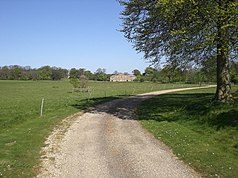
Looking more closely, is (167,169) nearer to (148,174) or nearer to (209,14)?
(148,174)

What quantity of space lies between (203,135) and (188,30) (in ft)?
21.4

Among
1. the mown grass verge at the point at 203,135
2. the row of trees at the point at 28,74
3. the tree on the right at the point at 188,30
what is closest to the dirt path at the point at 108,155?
the mown grass verge at the point at 203,135

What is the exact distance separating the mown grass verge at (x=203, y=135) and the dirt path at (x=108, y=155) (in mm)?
589

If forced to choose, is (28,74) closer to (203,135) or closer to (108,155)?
(203,135)

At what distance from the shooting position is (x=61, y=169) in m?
9.10

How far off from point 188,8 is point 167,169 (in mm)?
11128

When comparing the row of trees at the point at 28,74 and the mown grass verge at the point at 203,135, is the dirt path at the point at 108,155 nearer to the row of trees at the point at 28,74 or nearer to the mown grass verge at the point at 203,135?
the mown grass verge at the point at 203,135

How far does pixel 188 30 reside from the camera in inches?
658

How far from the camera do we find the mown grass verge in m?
9.58

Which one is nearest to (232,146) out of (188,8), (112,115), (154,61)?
(188,8)

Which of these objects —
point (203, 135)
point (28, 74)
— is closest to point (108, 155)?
point (203, 135)

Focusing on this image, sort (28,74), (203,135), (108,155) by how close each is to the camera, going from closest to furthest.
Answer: (108,155), (203,135), (28,74)

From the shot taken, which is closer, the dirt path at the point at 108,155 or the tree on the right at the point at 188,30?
the dirt path at the point at 108,155

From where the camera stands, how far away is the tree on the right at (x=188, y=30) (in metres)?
15.5
